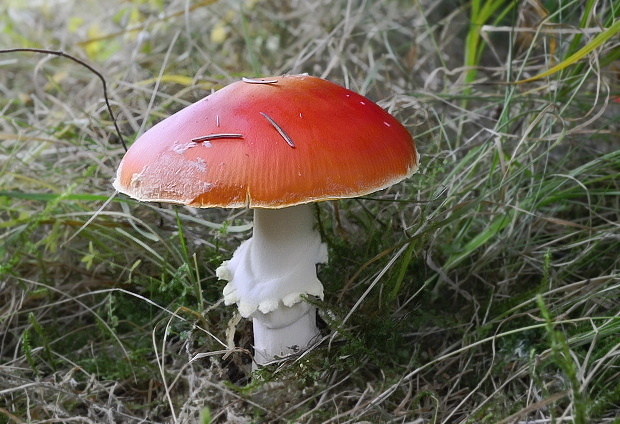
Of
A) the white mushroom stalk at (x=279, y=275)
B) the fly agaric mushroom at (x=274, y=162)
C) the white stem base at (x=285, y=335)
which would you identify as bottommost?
the white stem base at (x=285, y=335)

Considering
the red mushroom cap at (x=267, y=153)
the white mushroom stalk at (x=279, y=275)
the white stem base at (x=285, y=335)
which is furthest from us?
the white stem base at (x=285, y=335)

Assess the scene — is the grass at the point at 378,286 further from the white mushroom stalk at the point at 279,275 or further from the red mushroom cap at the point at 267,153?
the red mushroom cap at the point at 267,153

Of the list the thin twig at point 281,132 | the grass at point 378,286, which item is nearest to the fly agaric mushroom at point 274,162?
the thin twig at point 281,132

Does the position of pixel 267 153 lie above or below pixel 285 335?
above

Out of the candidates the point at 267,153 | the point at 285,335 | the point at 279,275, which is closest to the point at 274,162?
the point at 267,153

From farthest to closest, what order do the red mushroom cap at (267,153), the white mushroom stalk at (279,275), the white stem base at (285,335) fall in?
the white stem base at (285,335) → the white mushroom stalk at (279,275) → the red mushroom cap at (267,153)

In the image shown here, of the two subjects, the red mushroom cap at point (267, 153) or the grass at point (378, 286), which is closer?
the red mushroom cap at point (267, 153)

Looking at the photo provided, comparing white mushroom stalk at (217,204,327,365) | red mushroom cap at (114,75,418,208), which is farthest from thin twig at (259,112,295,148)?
white mushroom stalk at (217,204,327,365)

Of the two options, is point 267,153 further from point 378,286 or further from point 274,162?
point 378,286

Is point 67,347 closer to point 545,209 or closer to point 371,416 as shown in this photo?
point 371,416
